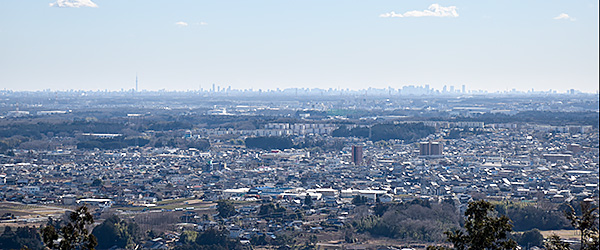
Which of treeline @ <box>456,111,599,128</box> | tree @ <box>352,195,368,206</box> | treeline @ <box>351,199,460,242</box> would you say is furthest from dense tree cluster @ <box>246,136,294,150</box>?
treeline @ <box>351,199,460,242</box>

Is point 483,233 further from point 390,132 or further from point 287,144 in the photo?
point 390,132

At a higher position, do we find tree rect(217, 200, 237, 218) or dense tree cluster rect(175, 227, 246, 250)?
tree rect(217, 200, 237, 218)

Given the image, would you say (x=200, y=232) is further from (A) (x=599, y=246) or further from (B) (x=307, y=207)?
(A) (x=599, y=246)

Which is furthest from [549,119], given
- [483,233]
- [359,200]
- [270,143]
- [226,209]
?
[483,233]

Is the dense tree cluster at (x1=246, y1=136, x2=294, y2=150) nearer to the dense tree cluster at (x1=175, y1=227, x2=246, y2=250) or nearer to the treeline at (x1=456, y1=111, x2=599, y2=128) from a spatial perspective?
the treeline at (x1=456, y1=111, x2=599, y2=128)

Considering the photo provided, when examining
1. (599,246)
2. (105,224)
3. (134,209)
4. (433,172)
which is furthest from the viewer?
(433,172)

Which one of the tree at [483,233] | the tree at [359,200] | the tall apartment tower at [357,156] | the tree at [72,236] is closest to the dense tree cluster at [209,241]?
the tree at [359,200]

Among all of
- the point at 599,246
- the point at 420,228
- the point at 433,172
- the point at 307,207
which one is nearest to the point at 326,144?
the point at 433,172

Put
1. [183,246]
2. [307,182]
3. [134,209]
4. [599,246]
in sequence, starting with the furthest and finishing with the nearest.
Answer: [307,182] → [134,209] → [183,246] → [599,246]
